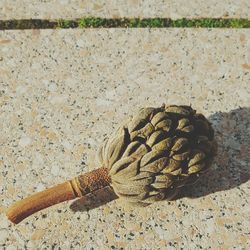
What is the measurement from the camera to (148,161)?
1.89 m

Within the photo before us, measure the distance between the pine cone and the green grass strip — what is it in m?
0.99

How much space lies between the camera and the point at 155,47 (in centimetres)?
277

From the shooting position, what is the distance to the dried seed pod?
6.26 feet

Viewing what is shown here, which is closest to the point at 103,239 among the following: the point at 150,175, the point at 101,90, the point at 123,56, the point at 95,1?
the point at 150,175

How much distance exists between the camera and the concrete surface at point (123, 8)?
2.89 m

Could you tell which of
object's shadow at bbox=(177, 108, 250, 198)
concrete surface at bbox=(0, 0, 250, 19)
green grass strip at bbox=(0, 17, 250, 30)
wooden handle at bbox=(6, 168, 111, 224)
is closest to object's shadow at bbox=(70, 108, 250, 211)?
object's shadow at bbox=(177, 108, 250, 198)

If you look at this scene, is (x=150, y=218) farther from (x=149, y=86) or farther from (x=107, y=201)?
(x=149, y=86)

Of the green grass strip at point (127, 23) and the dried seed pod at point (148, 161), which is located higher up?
the green grass strip at point (127, 23)

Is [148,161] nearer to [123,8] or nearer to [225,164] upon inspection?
[225,164]

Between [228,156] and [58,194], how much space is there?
832 millimetres

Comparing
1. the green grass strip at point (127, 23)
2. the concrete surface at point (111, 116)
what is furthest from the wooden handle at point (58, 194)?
the green grass strip at point (127, 23)

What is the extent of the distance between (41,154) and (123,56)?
749mm

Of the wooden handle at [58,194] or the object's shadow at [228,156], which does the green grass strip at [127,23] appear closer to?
the object's shadow at [228,156]

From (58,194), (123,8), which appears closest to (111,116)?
(58,194)
